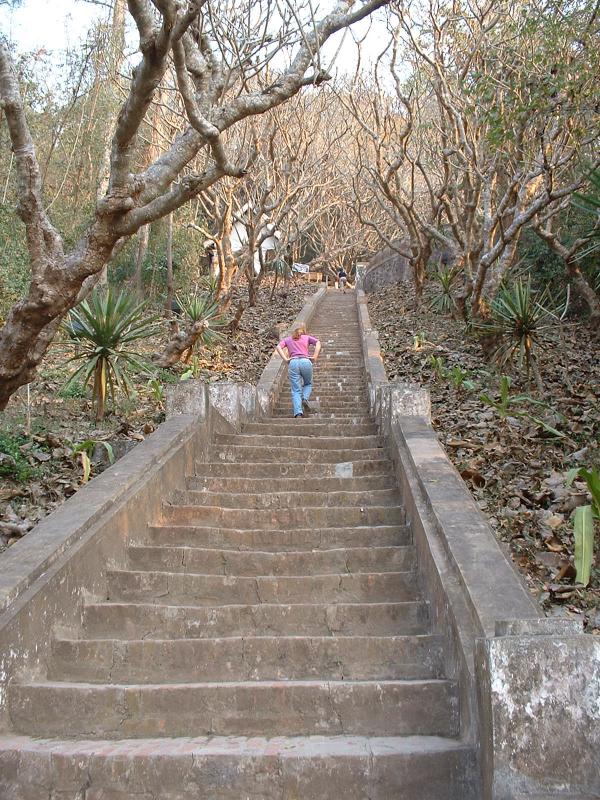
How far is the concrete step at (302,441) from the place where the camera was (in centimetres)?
838

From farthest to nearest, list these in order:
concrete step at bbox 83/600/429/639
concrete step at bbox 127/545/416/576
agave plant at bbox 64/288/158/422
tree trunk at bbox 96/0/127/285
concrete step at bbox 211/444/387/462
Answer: tree trunk at bbox 96/0/127/285
agave plant at bbox 64/288/158/422
concrete step at bbox 211/444/387/462
concrete step at bbox 127/545/416/576
concrete step at bbox 83/600/429/639

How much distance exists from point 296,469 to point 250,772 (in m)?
4.08

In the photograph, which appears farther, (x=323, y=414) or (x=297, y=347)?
(x=323, y=414)

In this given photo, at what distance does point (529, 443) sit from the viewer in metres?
8.72

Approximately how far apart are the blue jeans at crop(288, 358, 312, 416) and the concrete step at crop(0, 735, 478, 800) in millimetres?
7047

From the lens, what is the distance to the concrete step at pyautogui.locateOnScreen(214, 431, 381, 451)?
330 inches

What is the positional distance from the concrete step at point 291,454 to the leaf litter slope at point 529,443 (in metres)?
0.98

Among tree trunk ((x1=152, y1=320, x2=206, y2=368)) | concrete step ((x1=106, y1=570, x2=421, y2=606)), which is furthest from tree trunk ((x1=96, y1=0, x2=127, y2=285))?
concrete step ((x1=106, y1=570, x2=421, y2=606))

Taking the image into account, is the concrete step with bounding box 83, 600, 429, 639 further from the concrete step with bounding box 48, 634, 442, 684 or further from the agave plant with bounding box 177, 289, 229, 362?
the agave plant with bounding box 177, 289, 229, 362

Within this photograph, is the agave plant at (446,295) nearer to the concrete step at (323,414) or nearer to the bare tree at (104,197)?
the concrete step at (323,414)

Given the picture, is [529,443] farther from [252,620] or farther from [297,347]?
[252,620]

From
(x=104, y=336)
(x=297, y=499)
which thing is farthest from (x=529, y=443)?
(x=104, y=336)

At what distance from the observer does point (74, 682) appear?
4.28m

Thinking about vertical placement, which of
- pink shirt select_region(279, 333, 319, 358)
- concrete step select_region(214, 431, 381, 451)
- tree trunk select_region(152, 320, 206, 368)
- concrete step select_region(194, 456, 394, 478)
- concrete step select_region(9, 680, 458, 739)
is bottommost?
concrete step select_region(9, 680, 458, 739)
